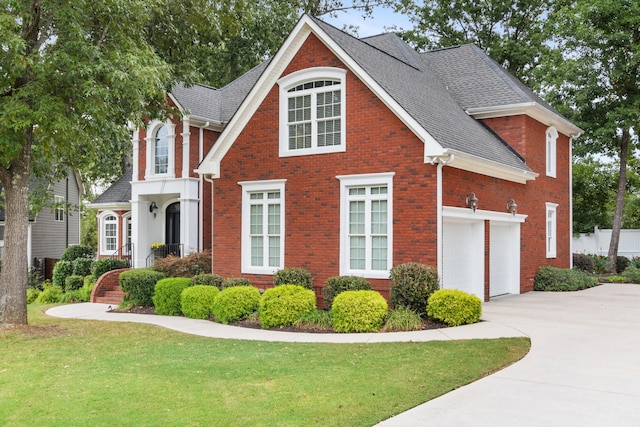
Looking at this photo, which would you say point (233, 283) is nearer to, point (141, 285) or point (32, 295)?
point (141, 285)

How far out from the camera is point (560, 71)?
84.0ft

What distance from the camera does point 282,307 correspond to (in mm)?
12359

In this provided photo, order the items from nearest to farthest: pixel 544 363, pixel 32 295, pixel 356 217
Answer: pixel 544 363, pixel 356 217, pixel 32 295

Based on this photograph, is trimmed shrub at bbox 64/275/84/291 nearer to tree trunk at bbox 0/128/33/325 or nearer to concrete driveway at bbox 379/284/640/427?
tree trunk at bbox 0/128/33/325

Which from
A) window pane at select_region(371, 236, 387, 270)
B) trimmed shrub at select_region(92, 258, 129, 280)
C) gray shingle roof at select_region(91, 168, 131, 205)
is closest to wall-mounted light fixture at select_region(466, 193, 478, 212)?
window pane at select_region(371, 236, 387, 270)

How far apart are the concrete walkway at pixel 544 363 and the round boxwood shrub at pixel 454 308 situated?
28 centimetres

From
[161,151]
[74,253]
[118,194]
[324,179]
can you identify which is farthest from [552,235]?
[74,253]

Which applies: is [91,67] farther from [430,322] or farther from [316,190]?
[430,322]

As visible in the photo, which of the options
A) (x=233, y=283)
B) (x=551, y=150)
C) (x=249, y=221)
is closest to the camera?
(x=233, y=283)

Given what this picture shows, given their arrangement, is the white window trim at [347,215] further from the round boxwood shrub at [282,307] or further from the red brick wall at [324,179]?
the round boxwood shrub at [282,307]

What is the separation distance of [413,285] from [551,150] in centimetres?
1101

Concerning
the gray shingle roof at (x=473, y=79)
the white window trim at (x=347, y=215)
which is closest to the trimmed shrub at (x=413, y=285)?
the white window trim at (x=347, y=215)

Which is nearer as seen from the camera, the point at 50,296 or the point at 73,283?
the point at 50,296

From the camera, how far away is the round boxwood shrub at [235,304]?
1312cm
